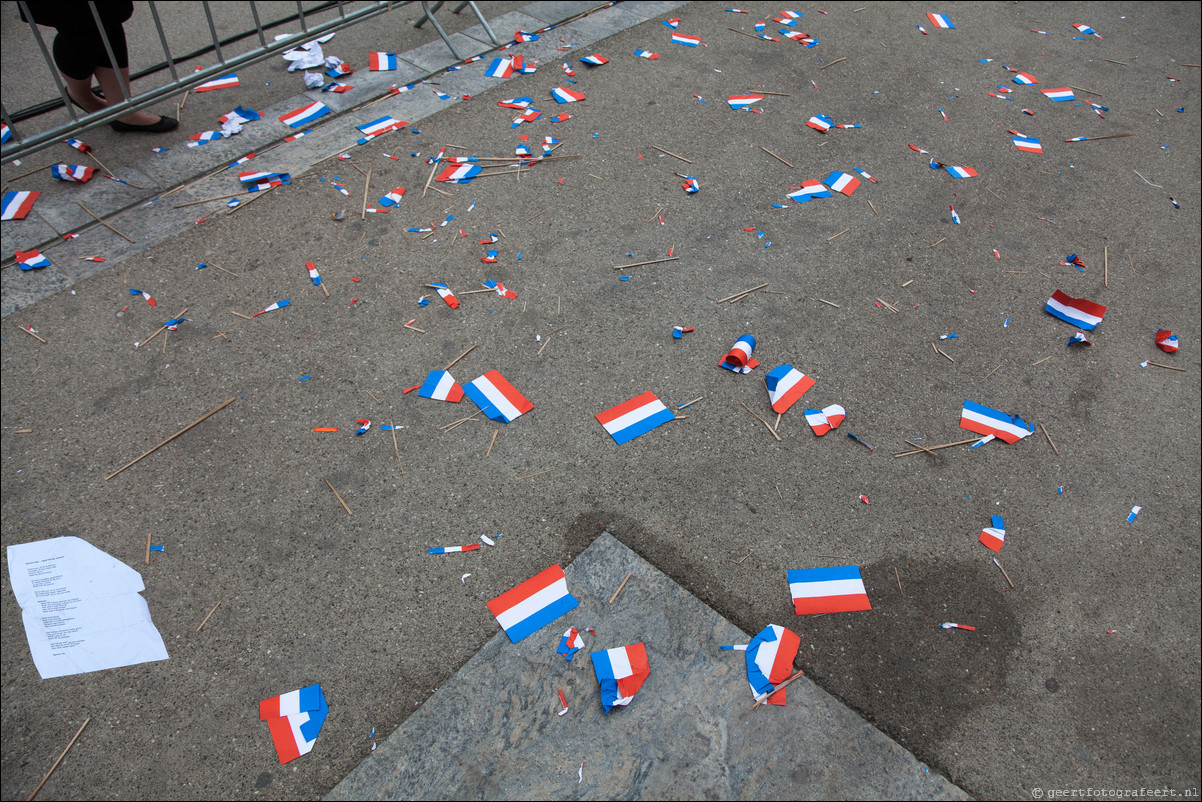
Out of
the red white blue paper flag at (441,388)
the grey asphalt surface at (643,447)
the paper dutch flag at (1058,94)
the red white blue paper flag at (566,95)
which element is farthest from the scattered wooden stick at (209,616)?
the paper dutch flag at (1058,94)

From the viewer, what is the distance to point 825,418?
316 cm

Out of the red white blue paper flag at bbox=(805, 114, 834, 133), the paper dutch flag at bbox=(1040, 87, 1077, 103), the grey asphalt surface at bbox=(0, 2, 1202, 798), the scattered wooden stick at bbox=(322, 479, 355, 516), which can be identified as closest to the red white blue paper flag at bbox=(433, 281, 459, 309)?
the grey asphalt surface at bbox=(0, 2, 1202, 798)

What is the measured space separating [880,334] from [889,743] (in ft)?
6.89

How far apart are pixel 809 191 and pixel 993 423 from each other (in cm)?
199

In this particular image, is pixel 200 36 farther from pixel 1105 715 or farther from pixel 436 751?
pixel 1105 715

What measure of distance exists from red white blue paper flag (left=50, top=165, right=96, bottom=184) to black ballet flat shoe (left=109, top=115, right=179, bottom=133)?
1.65ft

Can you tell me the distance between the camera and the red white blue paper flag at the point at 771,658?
231 cm

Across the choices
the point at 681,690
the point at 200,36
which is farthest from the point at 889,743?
the point at 200,36

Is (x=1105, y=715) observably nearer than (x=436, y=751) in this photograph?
No

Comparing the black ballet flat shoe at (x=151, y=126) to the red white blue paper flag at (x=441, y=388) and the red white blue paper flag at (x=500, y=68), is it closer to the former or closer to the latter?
the red white blue paper flag at (x=500, y=68)

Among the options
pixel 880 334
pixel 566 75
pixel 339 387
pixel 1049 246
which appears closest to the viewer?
pixel 339 387

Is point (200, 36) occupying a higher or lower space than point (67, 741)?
higher

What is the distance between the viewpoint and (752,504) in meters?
2.85

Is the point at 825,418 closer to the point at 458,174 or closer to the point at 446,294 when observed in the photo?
the point at 446,294
